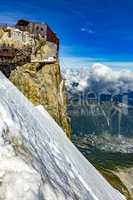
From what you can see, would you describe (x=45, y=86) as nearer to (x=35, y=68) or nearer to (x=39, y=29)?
(x=35, y=68)

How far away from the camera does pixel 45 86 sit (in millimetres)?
104250

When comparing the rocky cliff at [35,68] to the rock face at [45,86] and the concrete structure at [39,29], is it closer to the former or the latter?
the rock face at [45,86]

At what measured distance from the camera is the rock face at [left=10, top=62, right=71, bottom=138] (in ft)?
315

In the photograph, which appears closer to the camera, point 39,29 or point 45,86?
point 45,86

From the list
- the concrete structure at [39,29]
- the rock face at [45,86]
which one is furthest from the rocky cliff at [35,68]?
the concrete structure at [39,29]

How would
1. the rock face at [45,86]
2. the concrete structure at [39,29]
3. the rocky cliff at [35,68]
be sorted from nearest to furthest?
the rock face at [45,86]
the rocky cliff at [35,68]
the concrete structure at [39,29]

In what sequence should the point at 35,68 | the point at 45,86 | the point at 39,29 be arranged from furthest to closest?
the point at 39,29, the point at 45,86, the point at 35,68

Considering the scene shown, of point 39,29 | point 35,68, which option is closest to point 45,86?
point 35,68

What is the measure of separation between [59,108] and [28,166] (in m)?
100

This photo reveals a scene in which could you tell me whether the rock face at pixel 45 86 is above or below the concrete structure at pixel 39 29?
below

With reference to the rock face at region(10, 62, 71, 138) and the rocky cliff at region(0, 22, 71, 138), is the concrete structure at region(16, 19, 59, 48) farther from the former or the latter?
the rock face at region(10, 62, 71, 138)

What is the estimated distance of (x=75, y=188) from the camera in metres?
12.1

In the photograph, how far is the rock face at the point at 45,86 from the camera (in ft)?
315

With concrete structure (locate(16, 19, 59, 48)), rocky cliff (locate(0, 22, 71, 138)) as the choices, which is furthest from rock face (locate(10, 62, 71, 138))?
concrete structure (locate(16, 19, 59, 48))
